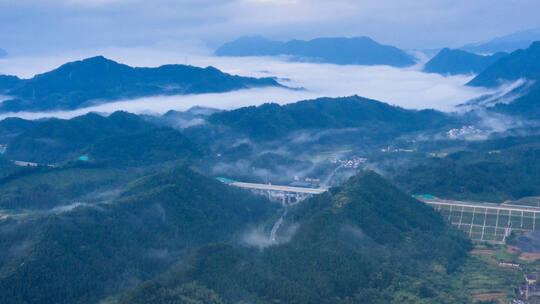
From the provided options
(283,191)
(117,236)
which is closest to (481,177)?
(283,191)

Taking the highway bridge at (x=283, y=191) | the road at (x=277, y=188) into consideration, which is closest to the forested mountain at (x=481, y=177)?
the road at (x=277, y=188)

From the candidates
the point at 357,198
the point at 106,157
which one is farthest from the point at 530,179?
the point at 106,157

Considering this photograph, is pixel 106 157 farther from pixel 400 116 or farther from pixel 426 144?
pixel 400 116

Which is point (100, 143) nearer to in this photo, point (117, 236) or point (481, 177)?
point (117, 236)

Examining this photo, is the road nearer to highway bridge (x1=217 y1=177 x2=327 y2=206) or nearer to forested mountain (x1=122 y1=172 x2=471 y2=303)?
highway bridge (x1=217 y1=177 x2=327 y2=206)

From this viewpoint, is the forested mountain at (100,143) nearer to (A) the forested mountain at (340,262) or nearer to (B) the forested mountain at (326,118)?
(B) the forested mountain at (326,118)

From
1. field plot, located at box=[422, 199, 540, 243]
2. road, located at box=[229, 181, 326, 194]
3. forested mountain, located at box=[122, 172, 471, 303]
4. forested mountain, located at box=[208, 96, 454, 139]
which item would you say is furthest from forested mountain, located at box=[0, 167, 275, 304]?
forested mountain, located at box=[208, 96, 454, 139]
